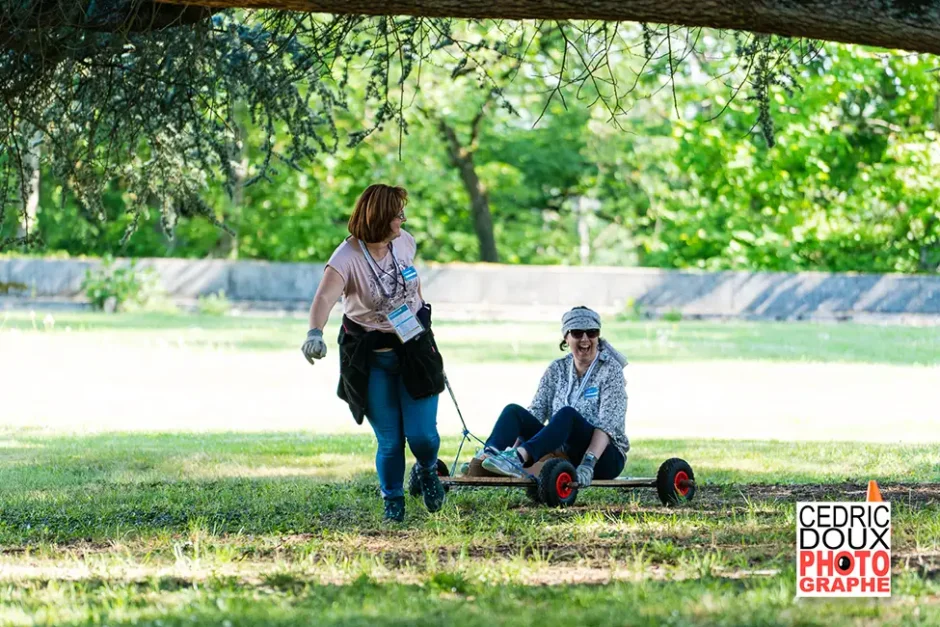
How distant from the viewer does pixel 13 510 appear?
28.8ft

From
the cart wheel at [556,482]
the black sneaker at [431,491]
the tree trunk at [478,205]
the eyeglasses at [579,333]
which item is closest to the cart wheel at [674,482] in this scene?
the cart wheel at [556,482]

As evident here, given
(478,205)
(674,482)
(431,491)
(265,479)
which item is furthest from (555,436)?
(478,205)

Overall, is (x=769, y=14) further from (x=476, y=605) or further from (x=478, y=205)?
(x=478, y=205)

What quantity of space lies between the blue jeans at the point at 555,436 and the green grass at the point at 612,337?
13083 mm

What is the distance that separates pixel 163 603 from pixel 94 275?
92.1ft

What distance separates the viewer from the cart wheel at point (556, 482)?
329 inches

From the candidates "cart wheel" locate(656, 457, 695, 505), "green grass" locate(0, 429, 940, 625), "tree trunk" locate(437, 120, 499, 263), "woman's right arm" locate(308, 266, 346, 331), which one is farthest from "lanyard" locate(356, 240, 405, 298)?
"tree trunk" locate(437, 120, 499, 263)

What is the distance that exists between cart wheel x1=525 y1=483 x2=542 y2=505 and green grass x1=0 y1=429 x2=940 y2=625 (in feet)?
0.27

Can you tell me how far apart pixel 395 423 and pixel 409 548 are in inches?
45.0

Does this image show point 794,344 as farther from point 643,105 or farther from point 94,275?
point 643,105

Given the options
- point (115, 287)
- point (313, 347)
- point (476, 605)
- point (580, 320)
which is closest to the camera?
point (476, 605)

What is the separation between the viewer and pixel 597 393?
897 centimetres

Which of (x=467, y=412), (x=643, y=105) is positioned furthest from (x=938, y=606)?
(x=643, y=105)

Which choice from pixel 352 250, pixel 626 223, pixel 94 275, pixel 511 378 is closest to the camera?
pixel 352 250
